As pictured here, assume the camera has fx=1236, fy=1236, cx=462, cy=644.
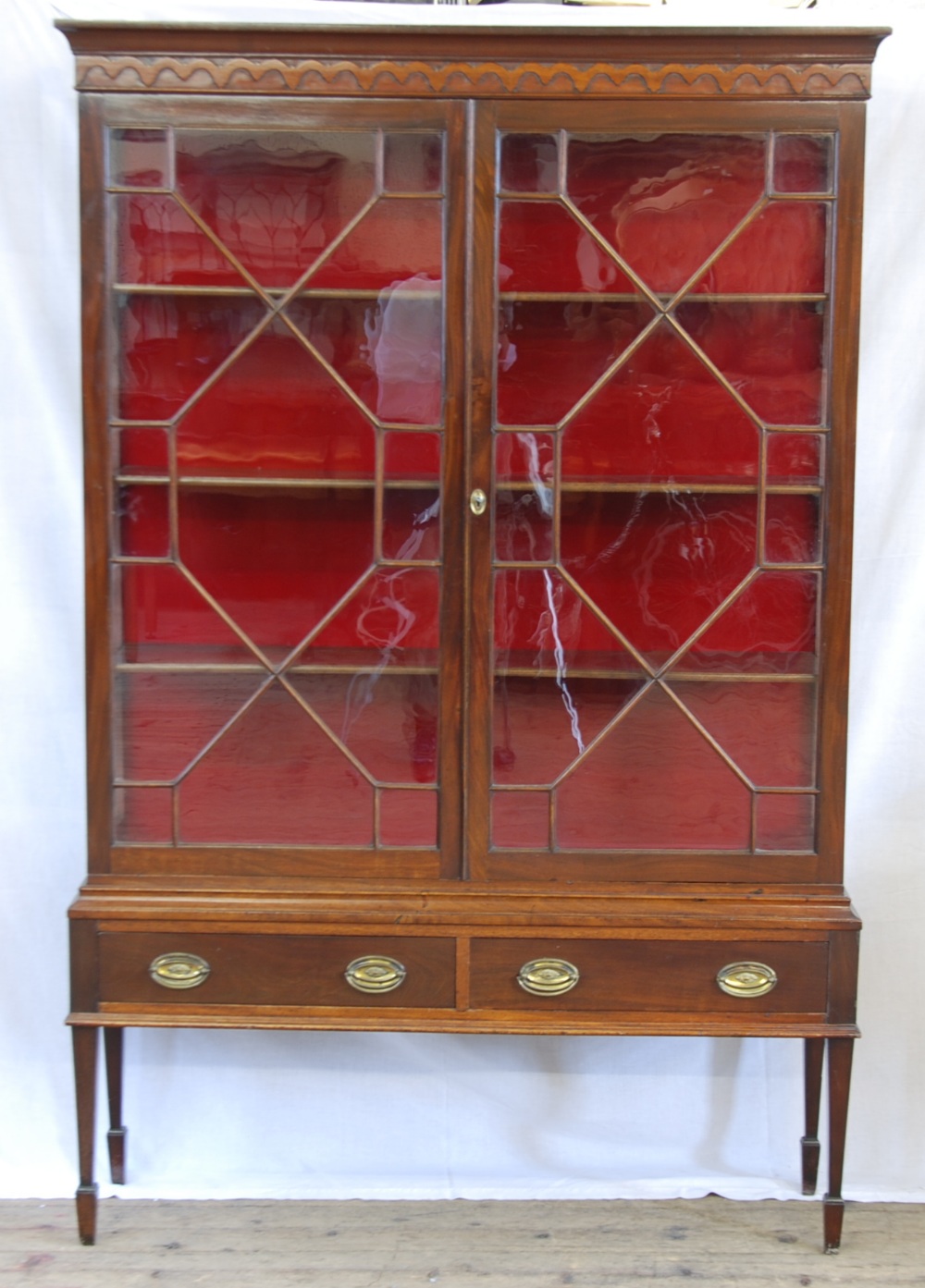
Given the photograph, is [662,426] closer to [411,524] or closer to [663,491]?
[663,491]

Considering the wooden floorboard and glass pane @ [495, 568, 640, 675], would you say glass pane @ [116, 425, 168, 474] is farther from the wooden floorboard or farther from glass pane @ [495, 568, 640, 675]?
the wooden floorboard

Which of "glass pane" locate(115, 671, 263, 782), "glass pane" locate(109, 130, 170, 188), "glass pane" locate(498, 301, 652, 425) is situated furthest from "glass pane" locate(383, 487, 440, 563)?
"glass pane" locate(109, 130, 170, 188)

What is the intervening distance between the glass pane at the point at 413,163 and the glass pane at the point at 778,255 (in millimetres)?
342

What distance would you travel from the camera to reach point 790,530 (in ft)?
4.97

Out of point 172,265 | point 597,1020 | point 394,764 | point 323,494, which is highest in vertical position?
point 172,265

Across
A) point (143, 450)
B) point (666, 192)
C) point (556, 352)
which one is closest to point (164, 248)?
point (143, 450)

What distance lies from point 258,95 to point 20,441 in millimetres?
674

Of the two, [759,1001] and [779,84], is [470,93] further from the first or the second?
[759,1001]

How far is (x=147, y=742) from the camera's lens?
1.54 metres

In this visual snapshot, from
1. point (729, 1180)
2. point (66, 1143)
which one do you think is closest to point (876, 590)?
point (729, 1180)

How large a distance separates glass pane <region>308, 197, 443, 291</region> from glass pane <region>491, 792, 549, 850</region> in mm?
631

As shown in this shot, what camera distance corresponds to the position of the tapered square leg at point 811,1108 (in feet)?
5.80

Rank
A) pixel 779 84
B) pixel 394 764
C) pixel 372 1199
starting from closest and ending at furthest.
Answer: pixel 779 84, pixel 394 764, pixel 372 1199

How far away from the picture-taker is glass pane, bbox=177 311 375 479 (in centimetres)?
152
